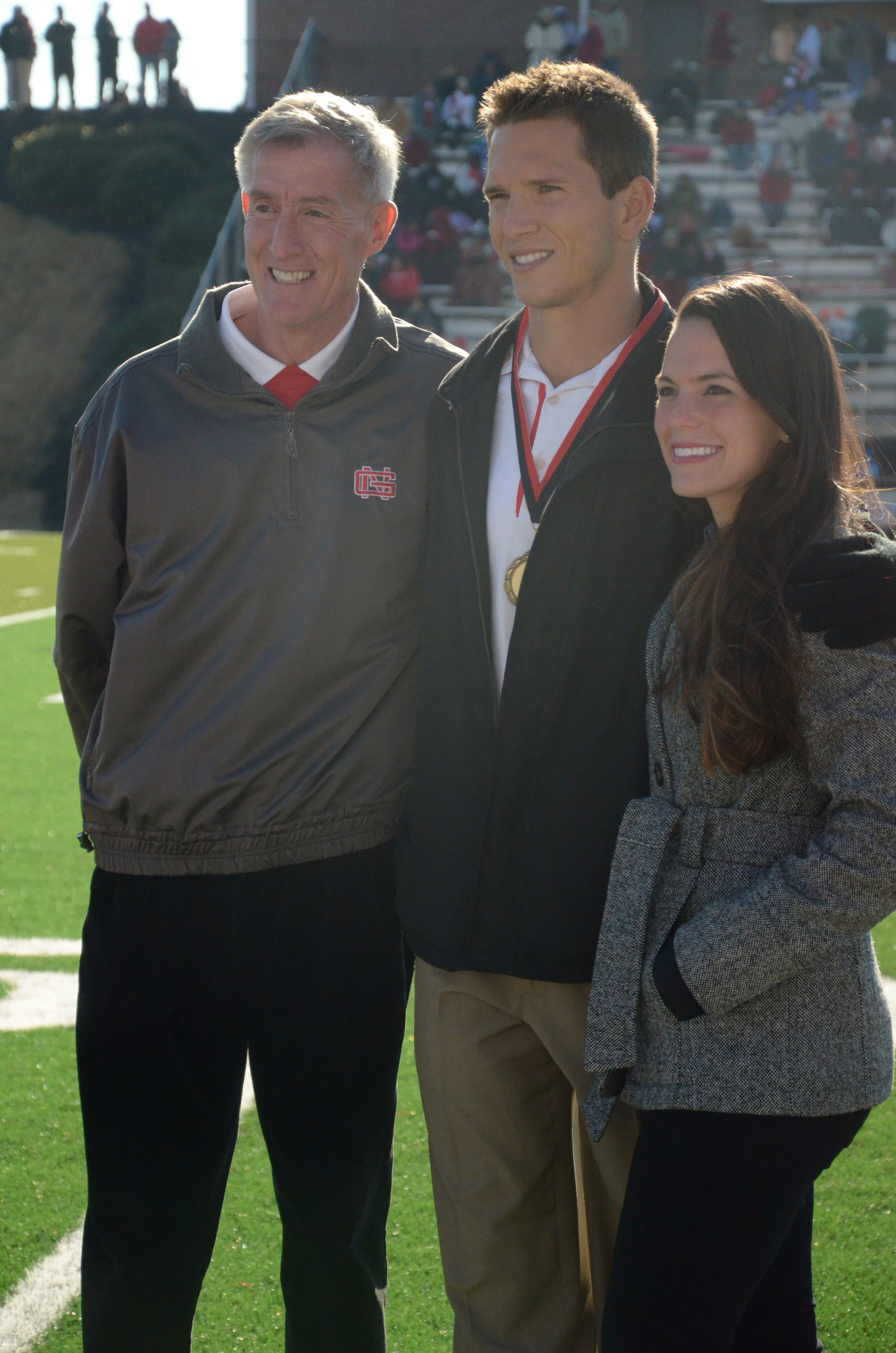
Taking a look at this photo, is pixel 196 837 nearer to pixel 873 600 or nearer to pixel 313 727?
pixel 313 727

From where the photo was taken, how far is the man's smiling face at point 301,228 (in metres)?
2.27

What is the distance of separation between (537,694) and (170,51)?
96.7 ft

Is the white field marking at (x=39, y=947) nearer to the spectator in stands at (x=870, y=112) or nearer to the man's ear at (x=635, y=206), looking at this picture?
the man's ear at (x=635, y=206)

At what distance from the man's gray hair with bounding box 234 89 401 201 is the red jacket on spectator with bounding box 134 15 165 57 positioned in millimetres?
27701

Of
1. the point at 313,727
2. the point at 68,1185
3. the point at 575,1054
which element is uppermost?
the point at 313,727

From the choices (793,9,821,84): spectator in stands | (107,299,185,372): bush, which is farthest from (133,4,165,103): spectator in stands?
(793,9,821,84): spectator in stands

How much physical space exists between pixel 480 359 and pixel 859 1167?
195 cm

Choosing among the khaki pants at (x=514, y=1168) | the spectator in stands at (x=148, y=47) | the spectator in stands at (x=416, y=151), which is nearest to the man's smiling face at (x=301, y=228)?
the khaki pants at (x=514, y=1168)

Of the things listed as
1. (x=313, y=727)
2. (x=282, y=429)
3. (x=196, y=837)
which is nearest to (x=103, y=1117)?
(x=196, y=837)

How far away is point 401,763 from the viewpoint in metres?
2.29

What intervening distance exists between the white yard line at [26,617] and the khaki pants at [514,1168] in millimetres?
8863

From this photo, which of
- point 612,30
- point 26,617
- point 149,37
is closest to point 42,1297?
point 26,617

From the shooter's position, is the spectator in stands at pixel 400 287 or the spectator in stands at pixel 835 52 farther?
the spectator in stands at pixel 835 52

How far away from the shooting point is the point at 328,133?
229 centimetres
